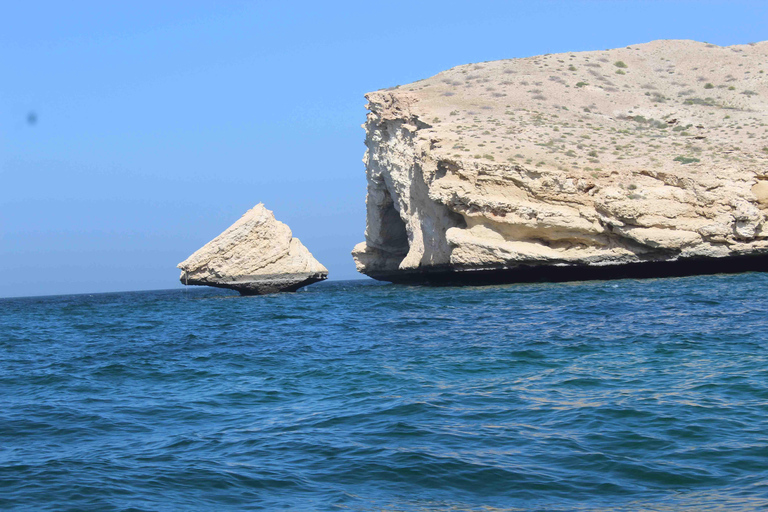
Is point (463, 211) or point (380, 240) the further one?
point (380, 240)

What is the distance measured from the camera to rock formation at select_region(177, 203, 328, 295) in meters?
33.0

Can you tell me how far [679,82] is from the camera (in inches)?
1863

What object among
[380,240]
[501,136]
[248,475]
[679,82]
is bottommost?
[248,475]

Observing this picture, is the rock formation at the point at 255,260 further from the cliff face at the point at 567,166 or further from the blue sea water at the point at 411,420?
the blue sea water at the point at 411,420

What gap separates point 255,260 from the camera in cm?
3406

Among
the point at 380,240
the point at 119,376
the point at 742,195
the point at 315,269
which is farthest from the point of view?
the point at 380,240

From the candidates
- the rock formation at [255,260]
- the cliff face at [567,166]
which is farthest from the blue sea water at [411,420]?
the rock formation at [255,260]

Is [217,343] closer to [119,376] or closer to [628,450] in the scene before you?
[119,376]

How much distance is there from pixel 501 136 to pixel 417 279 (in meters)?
10.0

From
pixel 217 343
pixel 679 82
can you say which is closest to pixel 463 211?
pixel 217 343

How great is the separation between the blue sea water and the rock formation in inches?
716

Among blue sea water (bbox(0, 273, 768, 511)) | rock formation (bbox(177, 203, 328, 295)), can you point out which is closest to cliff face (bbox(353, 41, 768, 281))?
rock formation (bbox(177, 203, 328, 295))

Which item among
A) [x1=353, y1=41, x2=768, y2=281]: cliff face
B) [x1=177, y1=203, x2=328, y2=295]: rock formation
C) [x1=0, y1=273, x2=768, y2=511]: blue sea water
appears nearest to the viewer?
[x1=0, y1=273, x2=768, y2=511]: blue sea water

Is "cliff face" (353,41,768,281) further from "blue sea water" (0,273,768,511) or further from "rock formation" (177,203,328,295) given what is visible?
"blue sea water" (0,273,768,511)
